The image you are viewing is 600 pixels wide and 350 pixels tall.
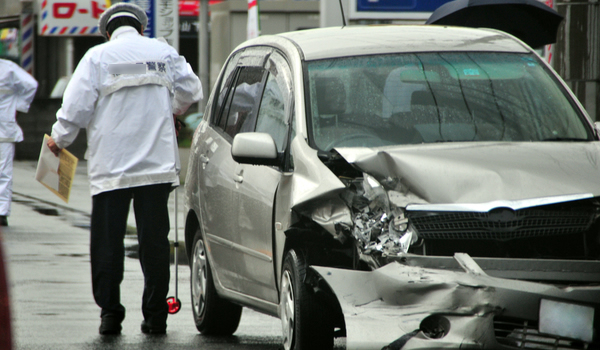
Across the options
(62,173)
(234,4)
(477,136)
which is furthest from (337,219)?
(234,4)

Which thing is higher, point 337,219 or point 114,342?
point 337,219

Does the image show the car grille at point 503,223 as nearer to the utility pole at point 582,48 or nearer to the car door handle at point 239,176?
the car door handle at point 239,176

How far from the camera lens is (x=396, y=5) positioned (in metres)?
12.7

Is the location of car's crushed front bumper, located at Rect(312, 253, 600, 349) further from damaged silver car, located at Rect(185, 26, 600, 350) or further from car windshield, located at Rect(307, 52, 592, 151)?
car windshield, located at Rect(307, 52, 592, 151)

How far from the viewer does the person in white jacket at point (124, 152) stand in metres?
6.65

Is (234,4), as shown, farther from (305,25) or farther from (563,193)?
(563,193)

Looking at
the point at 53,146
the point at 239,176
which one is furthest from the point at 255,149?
the point at 53,146

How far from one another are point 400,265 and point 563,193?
749mm

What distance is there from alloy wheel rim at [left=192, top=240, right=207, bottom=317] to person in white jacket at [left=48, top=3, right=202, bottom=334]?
0.24 meters

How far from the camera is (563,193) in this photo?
14.8 feet

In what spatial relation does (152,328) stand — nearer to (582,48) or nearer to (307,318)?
(307,318)

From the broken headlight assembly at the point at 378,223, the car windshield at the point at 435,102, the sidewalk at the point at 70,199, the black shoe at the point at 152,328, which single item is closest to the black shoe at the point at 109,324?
the black shoe at the point at 152,328

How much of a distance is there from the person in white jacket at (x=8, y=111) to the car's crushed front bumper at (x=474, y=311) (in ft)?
30.2

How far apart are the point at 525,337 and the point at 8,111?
9.81m
